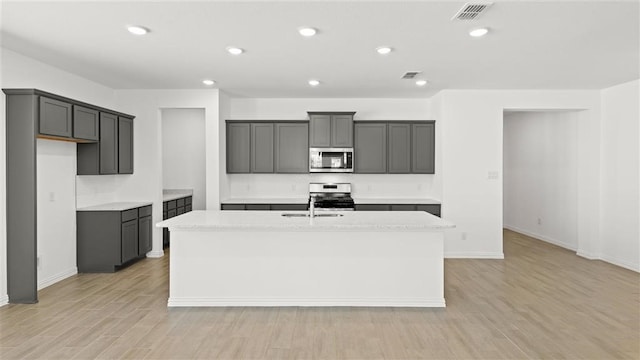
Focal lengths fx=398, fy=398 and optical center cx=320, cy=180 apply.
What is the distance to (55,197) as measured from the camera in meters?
4.84

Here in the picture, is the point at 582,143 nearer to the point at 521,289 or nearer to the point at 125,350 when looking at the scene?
the point at 521,289

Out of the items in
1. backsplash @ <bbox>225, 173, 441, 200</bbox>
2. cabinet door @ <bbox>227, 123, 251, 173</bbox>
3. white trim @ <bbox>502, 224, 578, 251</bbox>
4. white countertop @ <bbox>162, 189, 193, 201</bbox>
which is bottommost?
white trim @ <bbox>502, 224, 578, 251</bbox>

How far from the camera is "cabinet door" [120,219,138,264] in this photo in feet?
17.4

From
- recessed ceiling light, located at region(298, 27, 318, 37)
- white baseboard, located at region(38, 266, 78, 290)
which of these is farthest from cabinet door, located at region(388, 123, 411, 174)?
white baseboard, located at region(38, 266, 78, 290)

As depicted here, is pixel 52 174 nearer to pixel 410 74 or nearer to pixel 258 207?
pixel 258 207

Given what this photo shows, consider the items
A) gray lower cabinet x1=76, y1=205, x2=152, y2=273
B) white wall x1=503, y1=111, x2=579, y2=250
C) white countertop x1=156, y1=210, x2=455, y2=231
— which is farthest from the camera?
white wall x1=503, y1=111, x2=579, y2=250

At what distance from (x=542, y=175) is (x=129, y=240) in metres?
7.24

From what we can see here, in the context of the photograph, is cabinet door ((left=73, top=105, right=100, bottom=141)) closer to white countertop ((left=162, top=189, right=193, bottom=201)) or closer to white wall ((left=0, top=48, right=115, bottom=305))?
white wall ((left=0, top=48, right=115, bottom=305))

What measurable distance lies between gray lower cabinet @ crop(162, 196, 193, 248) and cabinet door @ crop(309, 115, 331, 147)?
258cm

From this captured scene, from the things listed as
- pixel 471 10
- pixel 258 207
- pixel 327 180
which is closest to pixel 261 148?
pixel 258 207

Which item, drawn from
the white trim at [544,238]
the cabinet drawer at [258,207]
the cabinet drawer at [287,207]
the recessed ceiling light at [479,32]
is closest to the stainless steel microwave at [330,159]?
the cabinet drawer at [287,207]

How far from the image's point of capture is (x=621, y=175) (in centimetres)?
575

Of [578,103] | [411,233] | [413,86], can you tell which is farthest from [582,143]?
[411,233]

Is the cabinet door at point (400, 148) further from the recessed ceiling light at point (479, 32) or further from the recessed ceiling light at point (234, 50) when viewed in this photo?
the recessed ceiling light at point (234, 50)
